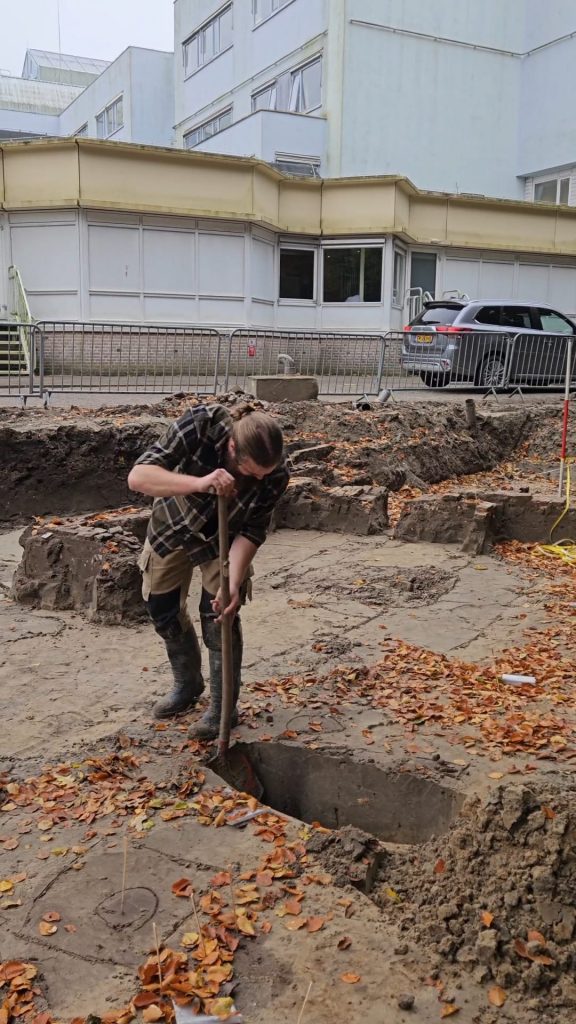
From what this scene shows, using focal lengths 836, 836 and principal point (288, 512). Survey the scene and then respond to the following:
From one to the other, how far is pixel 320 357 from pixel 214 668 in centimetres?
1197

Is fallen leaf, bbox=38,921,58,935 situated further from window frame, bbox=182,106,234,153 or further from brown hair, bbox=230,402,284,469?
window frame, bbox=182,106,234,153

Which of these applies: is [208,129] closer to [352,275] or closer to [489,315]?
[352,275]

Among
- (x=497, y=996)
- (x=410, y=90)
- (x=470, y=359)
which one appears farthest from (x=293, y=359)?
(x=410, y=90)

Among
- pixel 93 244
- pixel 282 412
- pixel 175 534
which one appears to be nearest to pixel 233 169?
pixel 93 244

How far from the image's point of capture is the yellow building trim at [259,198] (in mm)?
19000

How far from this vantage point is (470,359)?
1534cm

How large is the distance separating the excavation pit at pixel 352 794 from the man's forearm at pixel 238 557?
0.79m

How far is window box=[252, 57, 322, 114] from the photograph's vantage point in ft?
82.4

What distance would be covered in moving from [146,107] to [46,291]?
17.8 meters

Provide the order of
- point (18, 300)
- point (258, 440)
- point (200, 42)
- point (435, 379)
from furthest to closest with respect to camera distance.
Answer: point (200, 42), point (18, 300), point (435, 379), point (258, 440)

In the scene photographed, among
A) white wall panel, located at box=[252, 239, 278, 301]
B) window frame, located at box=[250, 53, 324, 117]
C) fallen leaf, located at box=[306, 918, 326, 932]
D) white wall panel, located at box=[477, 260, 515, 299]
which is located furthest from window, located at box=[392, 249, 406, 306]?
fallen leaf, located at box=[306, 918, 326, 932]

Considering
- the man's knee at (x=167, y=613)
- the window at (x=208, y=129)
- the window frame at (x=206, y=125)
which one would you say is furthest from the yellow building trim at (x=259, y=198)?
the man's knee at (x=167, y=613)

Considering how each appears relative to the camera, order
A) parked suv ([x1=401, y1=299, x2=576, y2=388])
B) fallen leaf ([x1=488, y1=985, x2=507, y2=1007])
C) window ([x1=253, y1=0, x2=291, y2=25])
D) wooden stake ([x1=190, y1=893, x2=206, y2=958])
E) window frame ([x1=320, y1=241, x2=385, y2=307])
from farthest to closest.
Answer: window ([x1=253, y1=0, x2=291, y2=25]) < window frame ([x1=320, y1=241, x2=385, y2=307]) < parked suv ([x1=401, y1=299, x2=576, y2=388]) < wooden stake ([x1=190, y1=893, x2=206, y2=958]) < fallen leaf ([x1=488, y1=985, x2=507, y2=1007])

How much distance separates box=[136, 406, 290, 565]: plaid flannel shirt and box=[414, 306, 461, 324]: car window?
13.3 m
